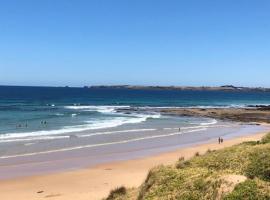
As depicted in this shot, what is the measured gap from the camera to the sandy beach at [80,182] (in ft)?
66.9

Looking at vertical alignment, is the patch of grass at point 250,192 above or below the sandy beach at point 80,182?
above

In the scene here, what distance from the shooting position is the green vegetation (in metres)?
9.61

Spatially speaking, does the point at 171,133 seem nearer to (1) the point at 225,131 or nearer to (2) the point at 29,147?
(1) the point at 225,131

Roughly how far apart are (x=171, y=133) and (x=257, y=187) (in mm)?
39888

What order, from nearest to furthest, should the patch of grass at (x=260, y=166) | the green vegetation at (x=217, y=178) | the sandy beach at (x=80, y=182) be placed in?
the green vegetation at (x=217, y=178) < the patch of grass at (x=260, y=166) < the sandy beach at (x=80, y=182)

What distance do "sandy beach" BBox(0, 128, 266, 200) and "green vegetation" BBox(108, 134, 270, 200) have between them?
763cm

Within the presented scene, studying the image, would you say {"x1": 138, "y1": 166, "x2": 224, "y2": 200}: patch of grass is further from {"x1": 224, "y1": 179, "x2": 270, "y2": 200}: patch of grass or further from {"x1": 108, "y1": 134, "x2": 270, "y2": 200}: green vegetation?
{"x1": 224, "y1": 179, "x2": 270, "y2": 200}: patch of grass

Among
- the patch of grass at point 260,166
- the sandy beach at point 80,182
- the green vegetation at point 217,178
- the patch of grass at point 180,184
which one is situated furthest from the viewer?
the sandy beach at point 80,182

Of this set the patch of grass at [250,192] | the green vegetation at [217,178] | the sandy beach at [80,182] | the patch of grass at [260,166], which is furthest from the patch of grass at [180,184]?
the sandy beach at [80,182]

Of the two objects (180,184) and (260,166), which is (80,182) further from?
Result: (260,166)

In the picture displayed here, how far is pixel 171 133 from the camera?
49.4 metres

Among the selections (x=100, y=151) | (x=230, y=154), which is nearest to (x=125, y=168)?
(x=100, y=151)

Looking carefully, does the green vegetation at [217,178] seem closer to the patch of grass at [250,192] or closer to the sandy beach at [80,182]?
the patch of grass at [250,192]

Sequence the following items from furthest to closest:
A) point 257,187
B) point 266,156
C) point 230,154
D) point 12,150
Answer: point 12,150
point 230,154
point 266,156
point 257,187
